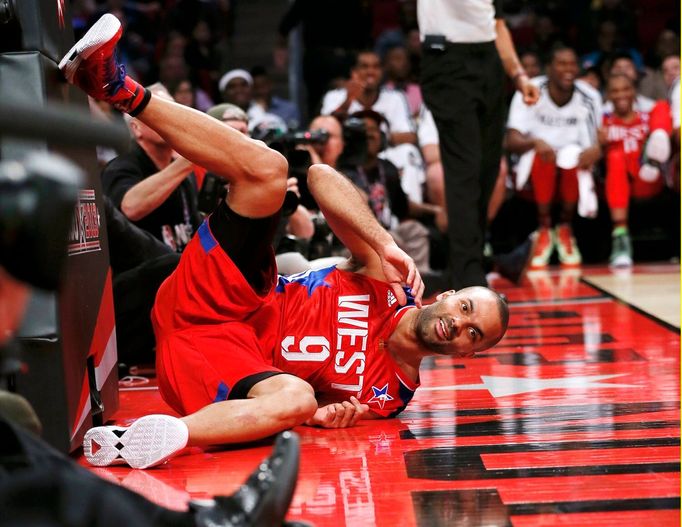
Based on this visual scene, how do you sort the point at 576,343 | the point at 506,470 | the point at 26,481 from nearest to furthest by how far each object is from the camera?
the point at 26,481
the point at 506,470
the point at 576,343

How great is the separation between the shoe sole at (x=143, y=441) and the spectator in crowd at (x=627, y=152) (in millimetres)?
5653

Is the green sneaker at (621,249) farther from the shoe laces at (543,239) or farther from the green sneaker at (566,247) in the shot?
the shoe laces at (543,239)

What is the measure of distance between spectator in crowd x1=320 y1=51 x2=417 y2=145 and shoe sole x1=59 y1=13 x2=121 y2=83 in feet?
18.2

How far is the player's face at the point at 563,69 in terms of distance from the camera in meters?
7.89

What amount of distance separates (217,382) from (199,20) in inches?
322

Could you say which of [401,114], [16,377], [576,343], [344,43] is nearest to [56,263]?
[16,377]

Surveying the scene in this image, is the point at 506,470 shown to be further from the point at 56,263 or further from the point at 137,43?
the point at 137,43

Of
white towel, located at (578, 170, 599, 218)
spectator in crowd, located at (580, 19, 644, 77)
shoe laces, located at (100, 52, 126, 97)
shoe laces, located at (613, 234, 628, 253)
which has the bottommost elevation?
shoe laces, located at (613, 234, 628, 253)

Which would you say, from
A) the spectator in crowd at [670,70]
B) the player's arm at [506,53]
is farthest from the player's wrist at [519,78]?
the spectator in crowd at [670,70]

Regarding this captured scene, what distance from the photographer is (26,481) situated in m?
1.26

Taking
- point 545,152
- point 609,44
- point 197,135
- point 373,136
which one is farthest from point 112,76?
point 609,44

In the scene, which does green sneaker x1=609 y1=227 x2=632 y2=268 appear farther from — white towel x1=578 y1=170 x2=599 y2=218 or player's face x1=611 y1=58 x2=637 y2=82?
player's face x1=611 y1=58 x2=637 y2=82

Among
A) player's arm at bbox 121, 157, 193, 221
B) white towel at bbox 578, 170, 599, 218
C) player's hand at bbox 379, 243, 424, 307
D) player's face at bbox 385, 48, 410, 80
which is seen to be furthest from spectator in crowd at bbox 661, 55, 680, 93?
player's hand at bbox 379, 243, 424, 307

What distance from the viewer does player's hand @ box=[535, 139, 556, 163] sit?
7.63m
